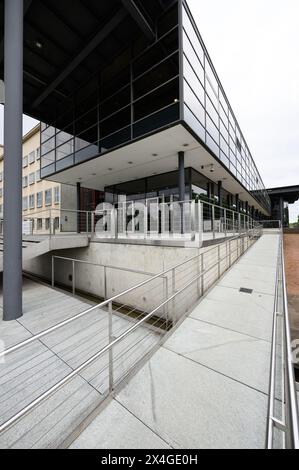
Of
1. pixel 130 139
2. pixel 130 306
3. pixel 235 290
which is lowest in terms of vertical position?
pixel 130 306

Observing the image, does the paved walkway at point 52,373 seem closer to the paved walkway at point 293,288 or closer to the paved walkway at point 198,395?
the paved walkway at point 198,395

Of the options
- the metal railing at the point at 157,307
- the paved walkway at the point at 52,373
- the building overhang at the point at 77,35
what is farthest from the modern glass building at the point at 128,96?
the paved walkway at the point at 52,373

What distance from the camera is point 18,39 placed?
5.12m

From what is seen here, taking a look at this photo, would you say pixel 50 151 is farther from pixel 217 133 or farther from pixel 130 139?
pixel 217 133

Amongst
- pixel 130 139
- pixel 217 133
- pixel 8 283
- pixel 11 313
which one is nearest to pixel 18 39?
pixel 130 139

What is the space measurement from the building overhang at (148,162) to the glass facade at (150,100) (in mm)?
372

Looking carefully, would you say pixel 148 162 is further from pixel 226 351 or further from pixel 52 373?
pixel 52 373

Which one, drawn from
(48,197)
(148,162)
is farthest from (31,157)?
(148,162)

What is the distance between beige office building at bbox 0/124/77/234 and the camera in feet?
61.6

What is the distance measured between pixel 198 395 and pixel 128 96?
1173 centimetres

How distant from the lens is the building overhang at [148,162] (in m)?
8.72

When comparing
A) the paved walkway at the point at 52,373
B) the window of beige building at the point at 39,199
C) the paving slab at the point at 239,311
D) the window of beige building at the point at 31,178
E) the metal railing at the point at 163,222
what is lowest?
the paved walkway at the point at 52,373
